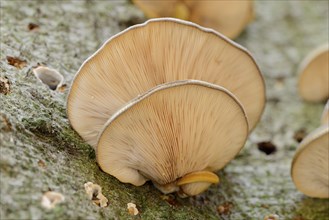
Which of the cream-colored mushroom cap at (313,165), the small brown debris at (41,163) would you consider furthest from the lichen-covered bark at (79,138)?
the cream-colored mushroom cap at (313,165)

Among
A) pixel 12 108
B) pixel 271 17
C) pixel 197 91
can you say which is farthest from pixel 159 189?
pixel 271 17

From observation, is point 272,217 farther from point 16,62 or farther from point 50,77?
point 16,62

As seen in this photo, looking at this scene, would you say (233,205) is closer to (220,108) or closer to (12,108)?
(220,108)

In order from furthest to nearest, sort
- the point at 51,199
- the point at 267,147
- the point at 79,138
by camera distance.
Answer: the point at 267,147, the point at 79,138, the point at 51,199

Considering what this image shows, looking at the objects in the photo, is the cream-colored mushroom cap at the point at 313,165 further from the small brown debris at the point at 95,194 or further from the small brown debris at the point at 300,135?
the small brown debris at the point at 95,194

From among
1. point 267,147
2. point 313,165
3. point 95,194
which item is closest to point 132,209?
point 95,194

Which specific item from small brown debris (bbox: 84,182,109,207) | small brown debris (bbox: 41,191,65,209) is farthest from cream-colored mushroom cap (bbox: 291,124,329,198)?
small brown debris (bbox: 41,191,65,209)
